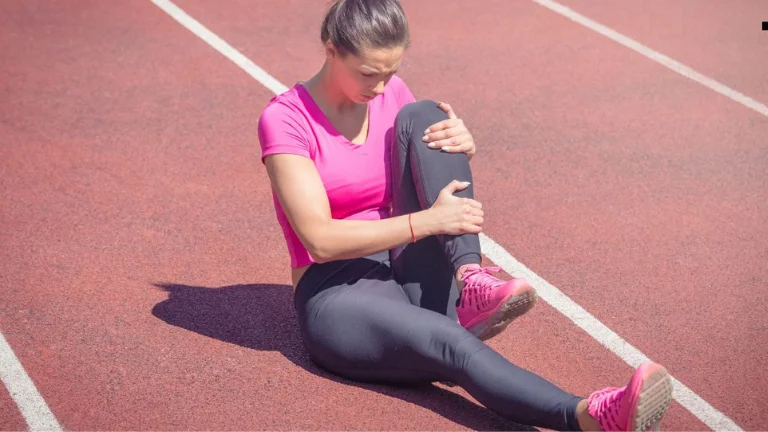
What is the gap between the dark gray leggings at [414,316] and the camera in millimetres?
4098

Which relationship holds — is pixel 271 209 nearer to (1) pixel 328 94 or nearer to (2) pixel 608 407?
(1) pixel 328 94

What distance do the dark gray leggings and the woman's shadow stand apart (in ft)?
0.39

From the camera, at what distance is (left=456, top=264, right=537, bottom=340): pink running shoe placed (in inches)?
170

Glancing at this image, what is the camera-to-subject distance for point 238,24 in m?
9.51

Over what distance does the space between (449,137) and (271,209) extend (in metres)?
2.11

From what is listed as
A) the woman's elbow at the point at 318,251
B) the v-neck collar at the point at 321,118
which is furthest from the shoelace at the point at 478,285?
the v-neck collar at the point at 321,118

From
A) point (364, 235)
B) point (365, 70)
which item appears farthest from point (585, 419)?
point (365, 70)

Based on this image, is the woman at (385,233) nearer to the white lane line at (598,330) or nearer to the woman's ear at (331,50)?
the woman's ear at (331,50)

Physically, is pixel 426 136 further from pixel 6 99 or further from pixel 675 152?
pixel 6 99

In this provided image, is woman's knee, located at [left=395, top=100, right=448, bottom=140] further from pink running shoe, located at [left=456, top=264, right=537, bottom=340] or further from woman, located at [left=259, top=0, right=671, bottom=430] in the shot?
pink running shoe, located at [left=456, top=264, right=537, bottom=340]

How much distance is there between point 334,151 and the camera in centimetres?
463

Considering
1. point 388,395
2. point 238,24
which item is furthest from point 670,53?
point 388,395

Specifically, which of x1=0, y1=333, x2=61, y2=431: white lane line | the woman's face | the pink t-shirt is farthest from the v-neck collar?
x1=0, y1=333, x2=61, y2=431: white lane line

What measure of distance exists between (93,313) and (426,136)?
1.93m
